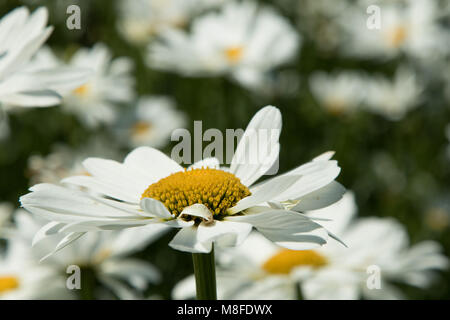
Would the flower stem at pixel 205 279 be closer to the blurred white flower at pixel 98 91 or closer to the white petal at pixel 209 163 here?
the white petal at pixel 209 163

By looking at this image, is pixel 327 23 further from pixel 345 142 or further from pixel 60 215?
pixel 60 215

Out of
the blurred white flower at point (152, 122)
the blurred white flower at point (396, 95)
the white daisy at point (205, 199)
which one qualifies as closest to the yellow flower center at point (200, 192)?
the white daisy at point (205, 199)

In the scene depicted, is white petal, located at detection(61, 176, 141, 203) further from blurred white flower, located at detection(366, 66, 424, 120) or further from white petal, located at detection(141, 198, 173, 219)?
blurred white flower, located at detection(366, 66, 424, 120)

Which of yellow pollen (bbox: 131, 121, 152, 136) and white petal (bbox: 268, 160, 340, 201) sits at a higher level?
yellow pollen (bbox: 131, 121, 152, 136)

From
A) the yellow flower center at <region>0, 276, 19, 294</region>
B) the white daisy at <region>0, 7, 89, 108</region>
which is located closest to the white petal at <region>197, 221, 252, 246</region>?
the white daisy at <region>0, 7, 89, 108</region>

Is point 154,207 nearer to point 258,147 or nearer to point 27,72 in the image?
point 258,147

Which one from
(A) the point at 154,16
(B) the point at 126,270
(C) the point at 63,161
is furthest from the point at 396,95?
(B) the point at 126,270
